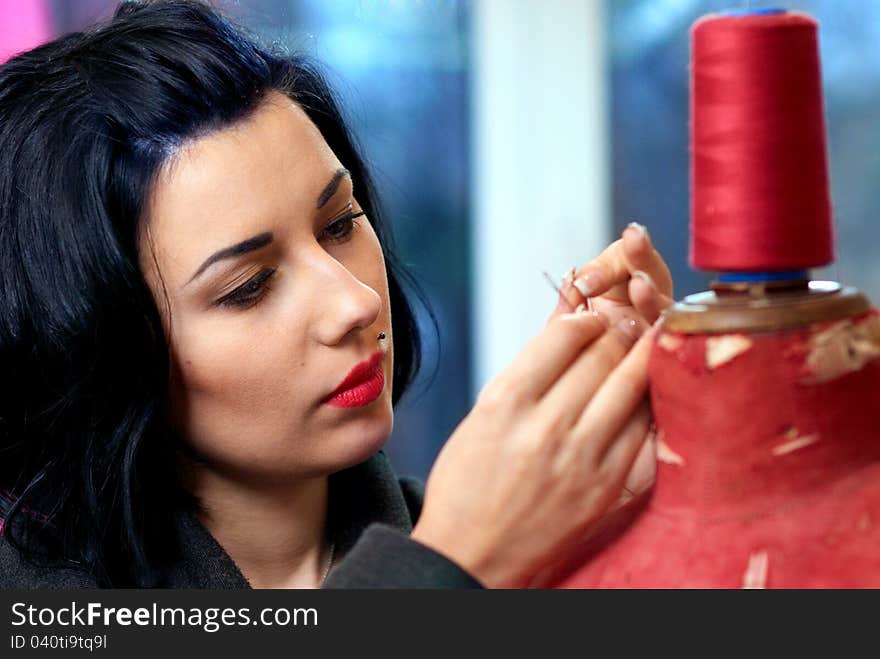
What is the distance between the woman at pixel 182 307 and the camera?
890 millimetres

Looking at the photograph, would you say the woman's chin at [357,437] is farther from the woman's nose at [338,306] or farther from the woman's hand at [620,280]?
the woman's hand at [620,280]

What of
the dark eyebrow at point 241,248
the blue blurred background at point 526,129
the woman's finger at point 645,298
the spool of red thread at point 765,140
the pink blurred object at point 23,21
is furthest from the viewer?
the blue blurred background at point 526,129

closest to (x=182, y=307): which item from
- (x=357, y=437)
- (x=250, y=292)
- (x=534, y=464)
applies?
(x=250, y=292)

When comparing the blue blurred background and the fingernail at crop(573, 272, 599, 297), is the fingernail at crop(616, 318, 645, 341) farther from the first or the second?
the blue blurred background

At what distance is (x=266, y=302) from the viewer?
89 centimetres

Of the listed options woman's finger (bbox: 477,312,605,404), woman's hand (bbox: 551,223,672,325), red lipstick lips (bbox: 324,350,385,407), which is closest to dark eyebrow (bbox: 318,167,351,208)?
red lipstick lips (bbox: 324,350,385,407)

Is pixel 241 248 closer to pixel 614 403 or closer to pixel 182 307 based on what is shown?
pixel 182 307

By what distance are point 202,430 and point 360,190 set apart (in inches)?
13.7

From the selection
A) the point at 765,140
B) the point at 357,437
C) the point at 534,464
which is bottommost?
the point at 357,437

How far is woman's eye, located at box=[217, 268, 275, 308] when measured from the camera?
2.91 feet

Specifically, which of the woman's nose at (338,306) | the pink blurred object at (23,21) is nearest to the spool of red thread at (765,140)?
the woman's nose at (338,306)

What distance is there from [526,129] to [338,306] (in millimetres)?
1748

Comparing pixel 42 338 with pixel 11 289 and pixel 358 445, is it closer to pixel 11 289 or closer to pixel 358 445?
pixel 11 289

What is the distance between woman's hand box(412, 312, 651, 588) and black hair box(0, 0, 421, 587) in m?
0.44
